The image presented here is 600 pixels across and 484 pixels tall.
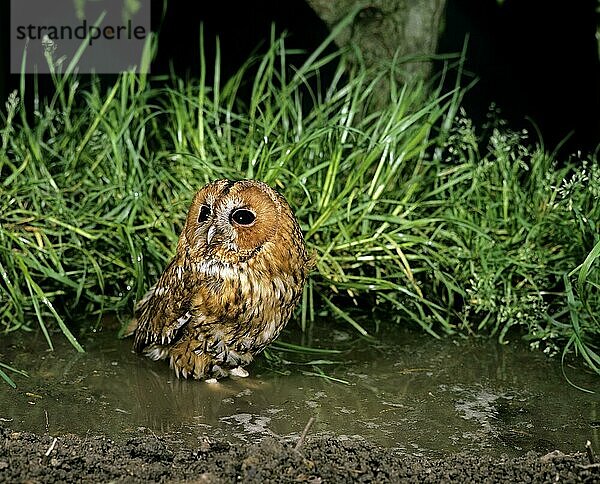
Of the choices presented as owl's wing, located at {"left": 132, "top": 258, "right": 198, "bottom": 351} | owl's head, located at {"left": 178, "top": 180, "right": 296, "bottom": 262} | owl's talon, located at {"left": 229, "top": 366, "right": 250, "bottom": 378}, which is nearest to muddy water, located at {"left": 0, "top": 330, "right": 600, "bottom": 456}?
owl's talon, located at {"left": 229, "top": 366, "right": 250, "bottom": 378}

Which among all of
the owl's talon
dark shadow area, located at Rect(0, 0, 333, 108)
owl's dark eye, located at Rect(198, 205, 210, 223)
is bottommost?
the owl's talon

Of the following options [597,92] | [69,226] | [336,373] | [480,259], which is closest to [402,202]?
[480,259]

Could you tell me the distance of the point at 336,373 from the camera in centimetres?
353

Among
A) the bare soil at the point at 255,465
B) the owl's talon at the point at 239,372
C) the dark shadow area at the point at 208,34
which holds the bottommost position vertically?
the owl's talon at the point at 239,372

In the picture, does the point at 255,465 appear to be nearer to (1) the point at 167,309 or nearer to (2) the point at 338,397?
(2) the point at 338,397

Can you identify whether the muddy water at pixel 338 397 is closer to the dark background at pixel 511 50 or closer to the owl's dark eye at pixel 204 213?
the owl's dark eye at pixel 204 213

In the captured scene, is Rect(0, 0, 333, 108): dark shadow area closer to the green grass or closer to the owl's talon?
the green grass

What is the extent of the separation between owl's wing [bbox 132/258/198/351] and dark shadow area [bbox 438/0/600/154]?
2958 mm

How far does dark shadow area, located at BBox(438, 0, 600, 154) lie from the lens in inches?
227

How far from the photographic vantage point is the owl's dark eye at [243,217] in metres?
3.16

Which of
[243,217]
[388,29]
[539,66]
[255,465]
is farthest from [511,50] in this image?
[255,465]

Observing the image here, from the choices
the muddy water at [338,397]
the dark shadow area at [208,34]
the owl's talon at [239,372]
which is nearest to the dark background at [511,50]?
the dark shadow area at [208,34]

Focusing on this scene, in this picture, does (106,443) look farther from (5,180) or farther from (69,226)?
(5,180)

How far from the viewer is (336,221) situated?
159 inches
